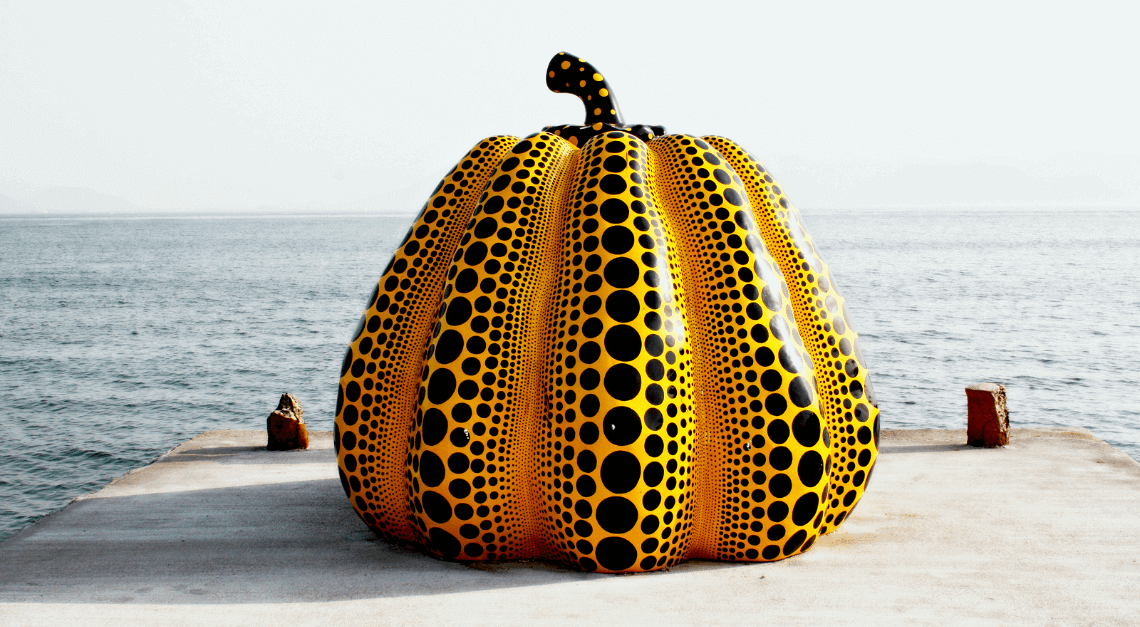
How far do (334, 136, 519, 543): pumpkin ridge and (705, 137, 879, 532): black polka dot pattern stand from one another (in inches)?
68.4

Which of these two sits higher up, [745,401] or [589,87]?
[589,87]

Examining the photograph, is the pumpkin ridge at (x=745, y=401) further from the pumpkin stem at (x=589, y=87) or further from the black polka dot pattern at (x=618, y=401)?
the pumpkin stem at (x=589, y=87)

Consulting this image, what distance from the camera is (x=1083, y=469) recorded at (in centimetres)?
664

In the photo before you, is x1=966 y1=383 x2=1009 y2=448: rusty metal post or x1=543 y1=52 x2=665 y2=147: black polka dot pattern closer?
x1=543 y1=52 x2=665 y2=147: black polka dot pattern

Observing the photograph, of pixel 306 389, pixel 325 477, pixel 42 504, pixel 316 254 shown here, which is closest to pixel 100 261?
pixel 316 254

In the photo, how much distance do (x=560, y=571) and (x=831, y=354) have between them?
5.95 ft

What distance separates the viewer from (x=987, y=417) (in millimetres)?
7391

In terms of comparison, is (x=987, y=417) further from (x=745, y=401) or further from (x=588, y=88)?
(x=588, y=88)

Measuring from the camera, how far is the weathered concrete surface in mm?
4223

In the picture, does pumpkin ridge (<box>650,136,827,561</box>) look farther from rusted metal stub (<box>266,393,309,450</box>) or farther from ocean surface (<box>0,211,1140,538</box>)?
ocean surface (<box>0,211,1140,538</box>)

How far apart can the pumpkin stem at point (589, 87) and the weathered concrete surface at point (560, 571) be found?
109 inches

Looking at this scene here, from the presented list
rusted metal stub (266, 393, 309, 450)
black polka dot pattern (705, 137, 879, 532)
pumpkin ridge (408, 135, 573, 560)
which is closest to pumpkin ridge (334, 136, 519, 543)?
pumpkin ridge (408, 135, 573, 560)

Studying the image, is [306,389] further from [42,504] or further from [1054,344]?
[1054,344]

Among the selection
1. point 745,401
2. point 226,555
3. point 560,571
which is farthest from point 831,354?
point 226,555
